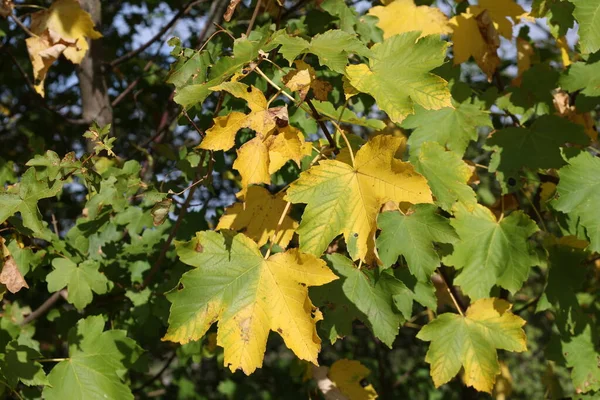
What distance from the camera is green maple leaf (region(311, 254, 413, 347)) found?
183 cm

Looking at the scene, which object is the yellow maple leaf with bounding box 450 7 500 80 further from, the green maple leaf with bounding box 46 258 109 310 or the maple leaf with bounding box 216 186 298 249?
the green maple leaf with bounding box 46 258 109 310

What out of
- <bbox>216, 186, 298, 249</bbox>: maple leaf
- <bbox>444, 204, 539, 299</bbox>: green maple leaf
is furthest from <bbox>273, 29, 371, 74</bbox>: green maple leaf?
<bbox>444, 204, 539, 299</bbox>: green maple leaf

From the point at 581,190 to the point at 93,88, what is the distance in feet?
7.07

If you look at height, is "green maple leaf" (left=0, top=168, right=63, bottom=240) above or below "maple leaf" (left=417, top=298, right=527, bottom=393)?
above

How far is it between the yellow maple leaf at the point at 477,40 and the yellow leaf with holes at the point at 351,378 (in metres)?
1.31

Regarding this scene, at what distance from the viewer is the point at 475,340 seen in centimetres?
214

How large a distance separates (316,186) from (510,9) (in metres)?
1.44

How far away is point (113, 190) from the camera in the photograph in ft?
7.41

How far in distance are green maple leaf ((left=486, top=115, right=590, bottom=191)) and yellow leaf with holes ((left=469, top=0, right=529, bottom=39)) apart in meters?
0.46

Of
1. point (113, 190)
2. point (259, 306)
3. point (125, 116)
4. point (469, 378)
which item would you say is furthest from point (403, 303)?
point (125, 116)

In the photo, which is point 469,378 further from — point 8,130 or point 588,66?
point 8,130

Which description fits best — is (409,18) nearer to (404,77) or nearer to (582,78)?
(582,78)

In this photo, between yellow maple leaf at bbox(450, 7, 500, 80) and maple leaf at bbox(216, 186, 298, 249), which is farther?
yellow maple leaf at bbox(450, 7, 500, 80)

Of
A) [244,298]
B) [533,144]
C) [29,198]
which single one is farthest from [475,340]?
[29,198]
